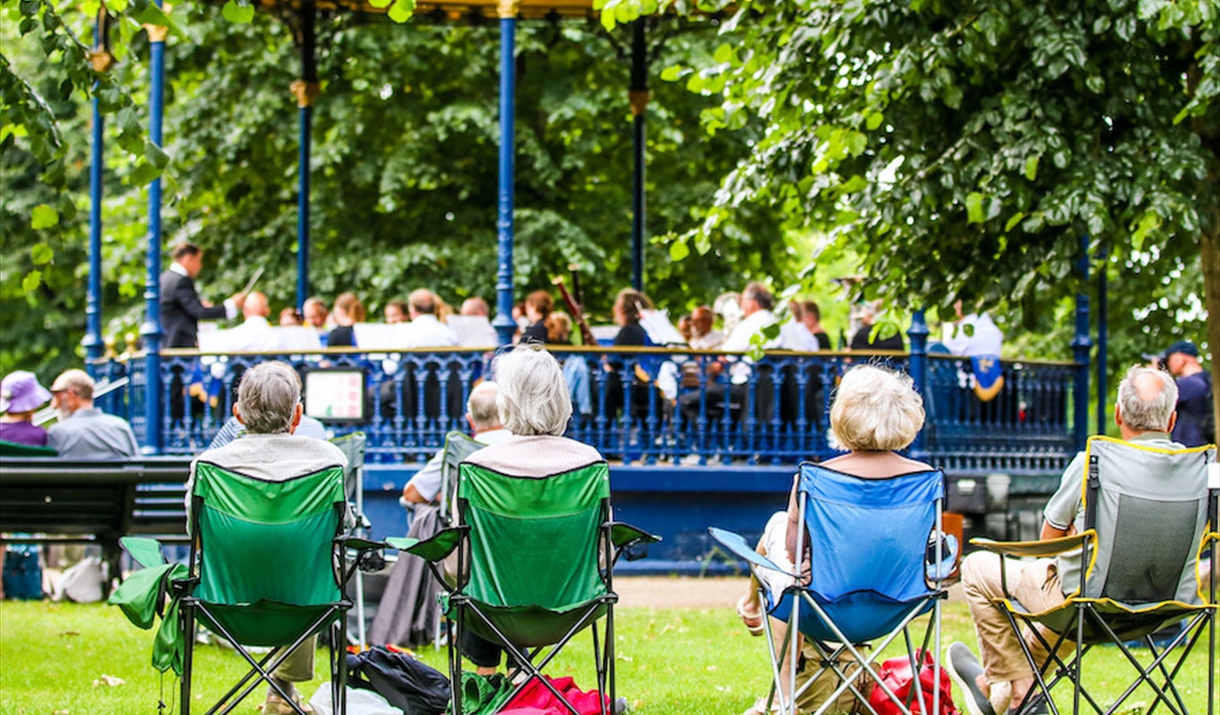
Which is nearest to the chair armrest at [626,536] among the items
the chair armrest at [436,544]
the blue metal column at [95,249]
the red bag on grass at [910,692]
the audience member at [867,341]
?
the chair armrest at [436,544]

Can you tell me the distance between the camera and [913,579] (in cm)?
588

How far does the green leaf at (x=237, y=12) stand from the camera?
624cm

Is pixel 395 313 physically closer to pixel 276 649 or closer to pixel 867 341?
pixel 867 341

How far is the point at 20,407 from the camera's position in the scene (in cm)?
1162

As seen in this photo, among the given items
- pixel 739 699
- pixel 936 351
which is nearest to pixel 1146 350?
pixel 936 351

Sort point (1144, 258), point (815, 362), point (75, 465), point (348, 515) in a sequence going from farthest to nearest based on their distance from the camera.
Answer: point (815, 362) < point (1144, 258) < point (75, 465) < point (348, 515)

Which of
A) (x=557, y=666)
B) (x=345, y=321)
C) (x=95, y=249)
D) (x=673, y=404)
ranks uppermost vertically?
(x=95, y=249)

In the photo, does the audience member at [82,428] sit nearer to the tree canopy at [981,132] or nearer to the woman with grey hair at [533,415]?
the tree canopy at [981,132]

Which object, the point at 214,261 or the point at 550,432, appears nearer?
the point at 550,432

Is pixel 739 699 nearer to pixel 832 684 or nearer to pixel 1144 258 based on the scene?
pixel 832 684

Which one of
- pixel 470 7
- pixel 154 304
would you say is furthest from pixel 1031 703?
pixel 470 7

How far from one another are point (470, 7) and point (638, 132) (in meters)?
2.01

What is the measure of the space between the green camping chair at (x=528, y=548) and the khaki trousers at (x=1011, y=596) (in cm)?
155

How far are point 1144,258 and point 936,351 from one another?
242 centimetres
